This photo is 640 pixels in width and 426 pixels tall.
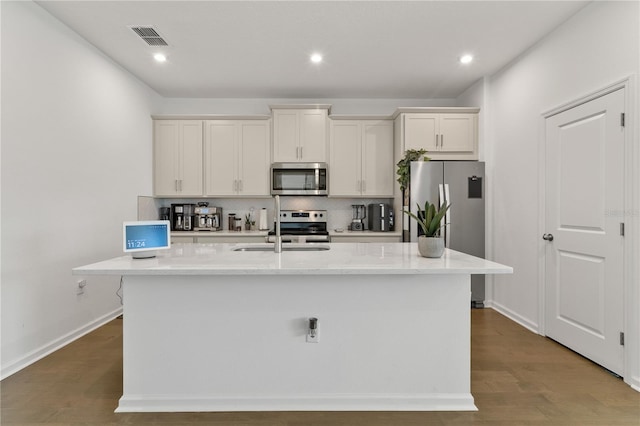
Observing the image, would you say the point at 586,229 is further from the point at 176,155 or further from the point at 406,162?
the point at 176,155

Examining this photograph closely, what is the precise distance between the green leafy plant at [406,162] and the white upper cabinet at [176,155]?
2.66m

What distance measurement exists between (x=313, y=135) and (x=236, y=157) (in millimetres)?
1086

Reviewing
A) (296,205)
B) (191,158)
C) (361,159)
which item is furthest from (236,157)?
(361,159)

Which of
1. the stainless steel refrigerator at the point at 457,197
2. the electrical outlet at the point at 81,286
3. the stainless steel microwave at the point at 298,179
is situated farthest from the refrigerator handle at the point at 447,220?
the electrical outlet at the point at 81,286

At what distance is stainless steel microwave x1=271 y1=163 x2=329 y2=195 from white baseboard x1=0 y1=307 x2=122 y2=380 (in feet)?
8.03

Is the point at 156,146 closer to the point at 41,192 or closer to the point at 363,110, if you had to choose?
the point at 41,192

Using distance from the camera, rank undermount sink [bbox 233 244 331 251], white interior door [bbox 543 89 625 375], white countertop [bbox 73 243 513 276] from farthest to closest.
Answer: undermount sink [bbox 233 244 331 251], white interior door [bbox 543 89 625 375], white countertop [bbox 73 243 513 276]

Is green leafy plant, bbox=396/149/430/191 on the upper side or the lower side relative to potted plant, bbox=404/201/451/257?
upper

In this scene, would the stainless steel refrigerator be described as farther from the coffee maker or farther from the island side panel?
the coffee maker

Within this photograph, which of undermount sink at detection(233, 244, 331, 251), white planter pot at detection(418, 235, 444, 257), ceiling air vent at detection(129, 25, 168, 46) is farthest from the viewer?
ceiling air vent at detection(129, 25, 168, 46)

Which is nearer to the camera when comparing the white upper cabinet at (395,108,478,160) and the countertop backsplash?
the white upper cabinet at (395,108,478,160)

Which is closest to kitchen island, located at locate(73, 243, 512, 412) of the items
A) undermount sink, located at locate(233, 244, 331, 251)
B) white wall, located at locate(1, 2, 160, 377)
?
undermount sink, located at locate(233, 244, 331, 251)

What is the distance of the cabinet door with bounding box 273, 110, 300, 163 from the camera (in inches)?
188

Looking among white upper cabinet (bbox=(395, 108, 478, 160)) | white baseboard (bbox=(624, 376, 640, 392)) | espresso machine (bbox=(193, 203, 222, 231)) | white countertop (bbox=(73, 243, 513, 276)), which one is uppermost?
white upper cabinet (bbox=(395, 108, 478, 160))
